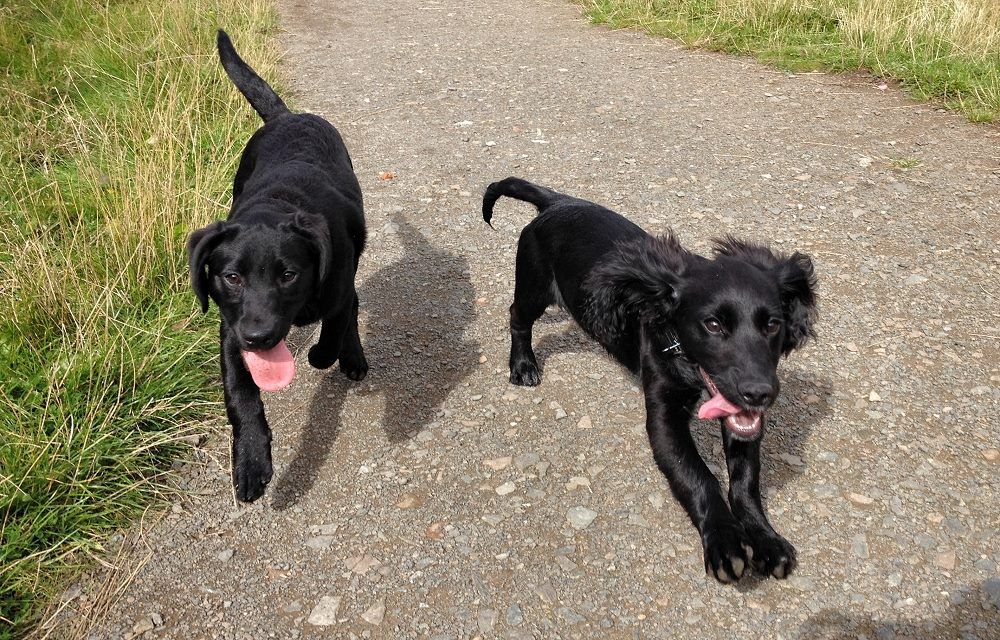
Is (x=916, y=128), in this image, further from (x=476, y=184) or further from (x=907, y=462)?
(x=907, y=462)

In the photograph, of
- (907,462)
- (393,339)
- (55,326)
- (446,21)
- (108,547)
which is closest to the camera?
(108,547)

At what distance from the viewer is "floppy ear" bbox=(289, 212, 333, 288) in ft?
9.95

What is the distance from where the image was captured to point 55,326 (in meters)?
3.65

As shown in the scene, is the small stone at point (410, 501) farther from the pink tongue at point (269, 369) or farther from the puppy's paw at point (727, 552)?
the puppy's paw at point (727, 552)

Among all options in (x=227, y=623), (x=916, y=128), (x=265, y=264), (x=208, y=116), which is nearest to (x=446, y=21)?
(x=208, y=116)

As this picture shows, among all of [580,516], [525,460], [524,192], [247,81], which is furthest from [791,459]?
[247,81]

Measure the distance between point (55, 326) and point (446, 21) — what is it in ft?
24.8

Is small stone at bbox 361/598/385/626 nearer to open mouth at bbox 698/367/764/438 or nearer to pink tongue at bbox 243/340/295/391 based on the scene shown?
pink tongue at bbox 243/340/295/391

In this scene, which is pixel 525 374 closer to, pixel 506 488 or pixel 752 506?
pixel 506 488

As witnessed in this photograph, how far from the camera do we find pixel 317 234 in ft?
9.98

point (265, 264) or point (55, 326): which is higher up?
point (265, 264)

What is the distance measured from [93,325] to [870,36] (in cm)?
687

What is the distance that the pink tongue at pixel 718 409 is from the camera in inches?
103

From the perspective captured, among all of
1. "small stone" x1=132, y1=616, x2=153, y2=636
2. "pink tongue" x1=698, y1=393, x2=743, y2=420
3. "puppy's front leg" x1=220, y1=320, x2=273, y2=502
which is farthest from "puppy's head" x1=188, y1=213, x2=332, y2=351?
"pink tongue" x1=698, y1=393, x2=743, y2=420
